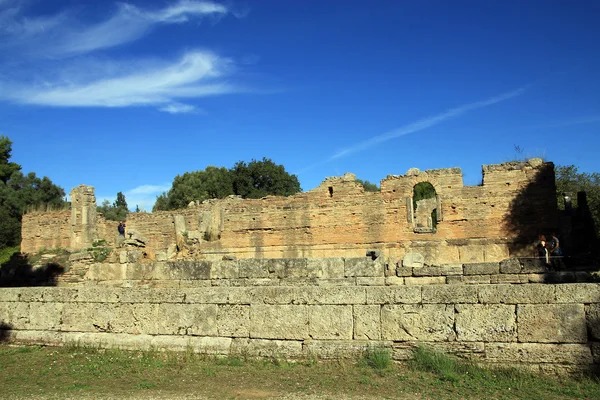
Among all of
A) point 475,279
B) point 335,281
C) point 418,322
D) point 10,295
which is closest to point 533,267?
point 475,279

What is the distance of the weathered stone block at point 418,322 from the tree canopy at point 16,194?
4041 cm

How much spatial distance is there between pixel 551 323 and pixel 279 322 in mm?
3585

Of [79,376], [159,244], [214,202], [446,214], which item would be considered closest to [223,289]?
[79,376]

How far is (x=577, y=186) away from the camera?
108 feet

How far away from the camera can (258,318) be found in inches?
292

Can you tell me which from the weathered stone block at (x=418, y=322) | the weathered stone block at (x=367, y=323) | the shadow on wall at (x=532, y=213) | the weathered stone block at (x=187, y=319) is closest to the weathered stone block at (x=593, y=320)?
the weathered stone block at (x=418, y=322)

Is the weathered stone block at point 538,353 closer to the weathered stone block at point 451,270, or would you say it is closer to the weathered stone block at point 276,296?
the weathered stone block at point 276,296

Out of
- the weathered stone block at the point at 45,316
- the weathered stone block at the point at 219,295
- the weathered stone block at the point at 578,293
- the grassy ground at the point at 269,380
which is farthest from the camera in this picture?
the weathered stone block at the point at 45,316

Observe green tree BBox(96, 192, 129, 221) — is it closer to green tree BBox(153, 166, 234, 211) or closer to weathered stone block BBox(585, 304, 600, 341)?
green tree BBox(153, 166, 234, 211)

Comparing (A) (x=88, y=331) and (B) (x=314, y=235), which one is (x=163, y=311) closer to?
(A) (x=88, y=331)

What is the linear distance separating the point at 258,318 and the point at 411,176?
14.6 m

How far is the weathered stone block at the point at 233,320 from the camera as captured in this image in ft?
24.6

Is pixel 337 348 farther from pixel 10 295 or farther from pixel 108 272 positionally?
pixel 108 272

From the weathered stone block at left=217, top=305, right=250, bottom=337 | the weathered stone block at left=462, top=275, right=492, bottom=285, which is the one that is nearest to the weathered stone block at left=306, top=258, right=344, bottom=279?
the weathered stone block at left=462, top=275, right=492, bottom=285
